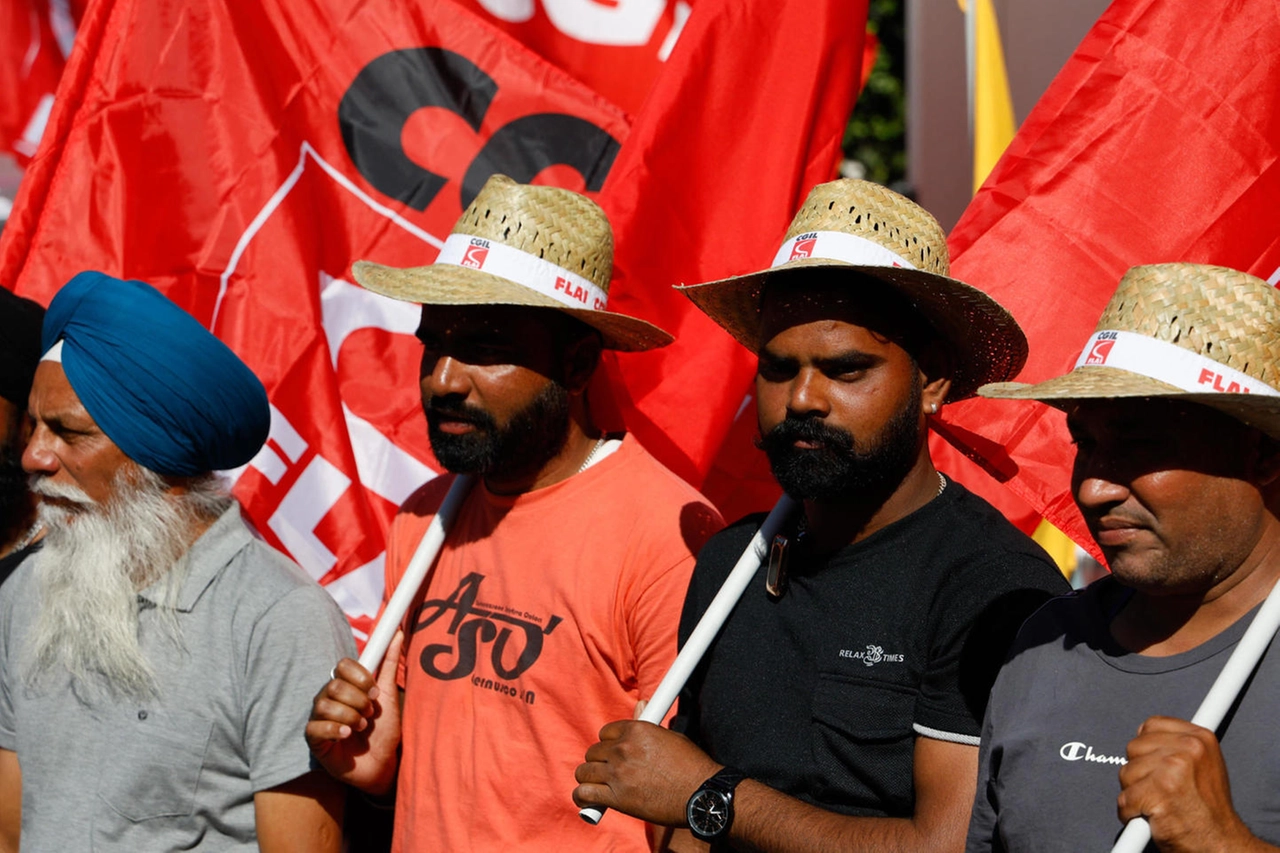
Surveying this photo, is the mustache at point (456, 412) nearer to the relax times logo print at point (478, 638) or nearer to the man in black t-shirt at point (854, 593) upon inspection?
the relax times logo print at point (478, 638)

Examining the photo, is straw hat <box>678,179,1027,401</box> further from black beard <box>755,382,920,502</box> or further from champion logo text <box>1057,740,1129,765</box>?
champion logo text <box>1057,740,1129,765</box>

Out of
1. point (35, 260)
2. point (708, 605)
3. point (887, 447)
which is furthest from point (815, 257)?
point (35, 260)

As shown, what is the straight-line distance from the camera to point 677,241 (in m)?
4.20

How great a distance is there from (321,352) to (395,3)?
1.26 meters

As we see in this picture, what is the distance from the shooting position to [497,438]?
11.2 ft

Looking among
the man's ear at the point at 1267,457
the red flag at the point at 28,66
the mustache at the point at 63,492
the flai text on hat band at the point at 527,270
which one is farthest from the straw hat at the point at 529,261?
the red flag at the point at 28,66

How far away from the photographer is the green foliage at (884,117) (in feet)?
56.0

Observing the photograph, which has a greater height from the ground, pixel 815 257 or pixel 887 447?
pixel 815 257

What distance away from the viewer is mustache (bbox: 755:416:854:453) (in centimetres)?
278

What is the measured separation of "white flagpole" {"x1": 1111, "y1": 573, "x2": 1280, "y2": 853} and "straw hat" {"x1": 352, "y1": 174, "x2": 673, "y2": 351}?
1767 millimetres

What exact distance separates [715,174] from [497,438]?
126 centimetres

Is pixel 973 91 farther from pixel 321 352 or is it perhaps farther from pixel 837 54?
pixel 321 352

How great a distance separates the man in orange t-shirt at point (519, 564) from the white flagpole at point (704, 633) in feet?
1.01

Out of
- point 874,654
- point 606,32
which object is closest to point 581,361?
point 874,654
